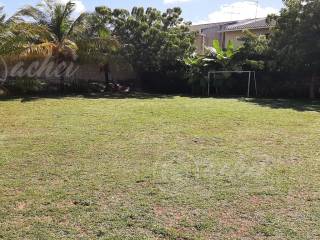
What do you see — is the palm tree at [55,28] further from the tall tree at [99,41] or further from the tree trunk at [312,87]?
the tree trunk at [312,87]

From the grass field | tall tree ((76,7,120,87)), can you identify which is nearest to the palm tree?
tall tree ((76,7,120,87))

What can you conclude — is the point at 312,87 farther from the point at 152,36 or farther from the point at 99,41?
the point at 99,41

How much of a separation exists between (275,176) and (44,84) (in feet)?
46.5

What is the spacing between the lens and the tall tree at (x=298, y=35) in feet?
57.5

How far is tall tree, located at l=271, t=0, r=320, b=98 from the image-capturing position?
57.5 ft

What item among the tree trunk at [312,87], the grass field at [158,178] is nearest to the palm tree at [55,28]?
the grass field at [158,178]

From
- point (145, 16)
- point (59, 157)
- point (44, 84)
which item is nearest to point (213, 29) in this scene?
point (145, 16)

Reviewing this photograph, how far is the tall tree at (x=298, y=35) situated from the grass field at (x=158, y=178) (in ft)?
24.8

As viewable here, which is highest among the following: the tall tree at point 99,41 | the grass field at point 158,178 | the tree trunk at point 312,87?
the tall tree at point 99,41

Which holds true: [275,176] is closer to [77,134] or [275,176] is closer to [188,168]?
[188,168]

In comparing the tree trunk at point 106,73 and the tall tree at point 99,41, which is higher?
the tall tree at point 99,41

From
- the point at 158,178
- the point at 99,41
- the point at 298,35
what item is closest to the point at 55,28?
the point at 99,41

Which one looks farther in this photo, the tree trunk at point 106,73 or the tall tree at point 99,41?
the tree trunk at point 106,73

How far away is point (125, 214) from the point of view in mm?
4742
